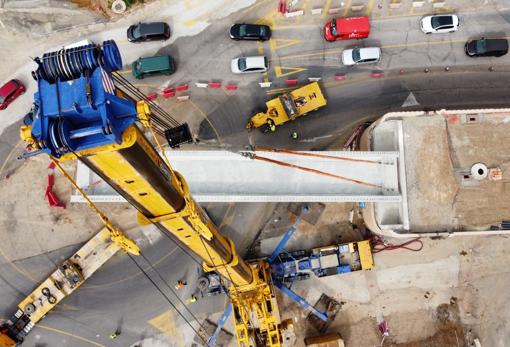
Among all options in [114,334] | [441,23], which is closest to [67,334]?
[114,334]

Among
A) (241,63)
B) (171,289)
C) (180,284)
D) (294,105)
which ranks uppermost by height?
(241,63)

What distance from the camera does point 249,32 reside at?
3494 cm

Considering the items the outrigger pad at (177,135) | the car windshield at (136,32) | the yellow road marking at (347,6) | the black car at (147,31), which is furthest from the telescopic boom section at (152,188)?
the yellow road marking at (347,6)

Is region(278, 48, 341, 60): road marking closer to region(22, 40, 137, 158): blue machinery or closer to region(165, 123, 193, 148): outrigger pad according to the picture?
region(165, 123, 193, 148): outrigger pad

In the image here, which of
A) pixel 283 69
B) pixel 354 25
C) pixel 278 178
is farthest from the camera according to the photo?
pixel 283 69

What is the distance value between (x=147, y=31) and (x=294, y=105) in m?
13.2

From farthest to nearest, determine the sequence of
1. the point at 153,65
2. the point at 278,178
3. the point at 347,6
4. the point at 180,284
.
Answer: the point at 347,6, the point at 180,284, the point at 153,65, the point at 278,178

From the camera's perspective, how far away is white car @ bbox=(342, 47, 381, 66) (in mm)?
34438

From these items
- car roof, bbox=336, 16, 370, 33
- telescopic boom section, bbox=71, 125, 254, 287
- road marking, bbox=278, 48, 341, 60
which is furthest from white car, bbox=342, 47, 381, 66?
telescopic boom section, bbox=71, 125, 254, 287

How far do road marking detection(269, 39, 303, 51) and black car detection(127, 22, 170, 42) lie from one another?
867cm

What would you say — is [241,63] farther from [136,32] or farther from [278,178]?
[278,178]

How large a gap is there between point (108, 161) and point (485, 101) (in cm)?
3228

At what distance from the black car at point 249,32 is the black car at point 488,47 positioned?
650 inches

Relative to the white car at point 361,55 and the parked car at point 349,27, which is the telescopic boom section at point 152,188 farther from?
the parked car at point 349,27
